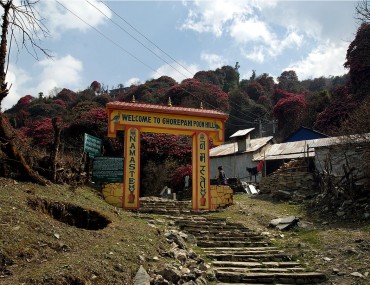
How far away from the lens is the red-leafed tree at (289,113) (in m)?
42.2

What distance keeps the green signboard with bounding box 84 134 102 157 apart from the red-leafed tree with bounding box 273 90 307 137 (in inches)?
1104

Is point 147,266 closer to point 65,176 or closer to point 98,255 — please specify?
point 98,255

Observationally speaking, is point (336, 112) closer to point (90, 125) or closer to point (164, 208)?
point (90, 125)

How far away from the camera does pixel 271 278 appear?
8766mm

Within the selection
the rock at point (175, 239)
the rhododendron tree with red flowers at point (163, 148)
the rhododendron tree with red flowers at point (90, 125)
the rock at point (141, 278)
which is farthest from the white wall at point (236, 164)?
the rock at point (141, 278)

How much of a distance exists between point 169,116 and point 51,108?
30736 mm

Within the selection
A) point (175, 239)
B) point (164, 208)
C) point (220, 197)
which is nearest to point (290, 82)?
point (220, 197)

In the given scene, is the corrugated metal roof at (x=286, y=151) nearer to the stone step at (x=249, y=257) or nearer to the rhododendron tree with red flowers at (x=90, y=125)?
the rhododendron tree with red flowers at (x=90, y=125)

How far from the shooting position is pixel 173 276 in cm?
747

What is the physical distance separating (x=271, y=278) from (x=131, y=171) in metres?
8.34

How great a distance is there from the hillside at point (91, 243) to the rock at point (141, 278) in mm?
110

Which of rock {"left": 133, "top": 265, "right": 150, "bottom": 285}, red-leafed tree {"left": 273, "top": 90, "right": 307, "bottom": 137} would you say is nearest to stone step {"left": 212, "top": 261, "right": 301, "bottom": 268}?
rock {"left": 133, "top": 265, "right": 150, "bottom": 285}

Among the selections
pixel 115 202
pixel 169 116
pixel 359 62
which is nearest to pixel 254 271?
pixel 115 202

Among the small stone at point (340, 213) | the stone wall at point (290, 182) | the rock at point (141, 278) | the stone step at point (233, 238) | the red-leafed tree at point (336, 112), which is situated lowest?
the rock at point (141, 278)
